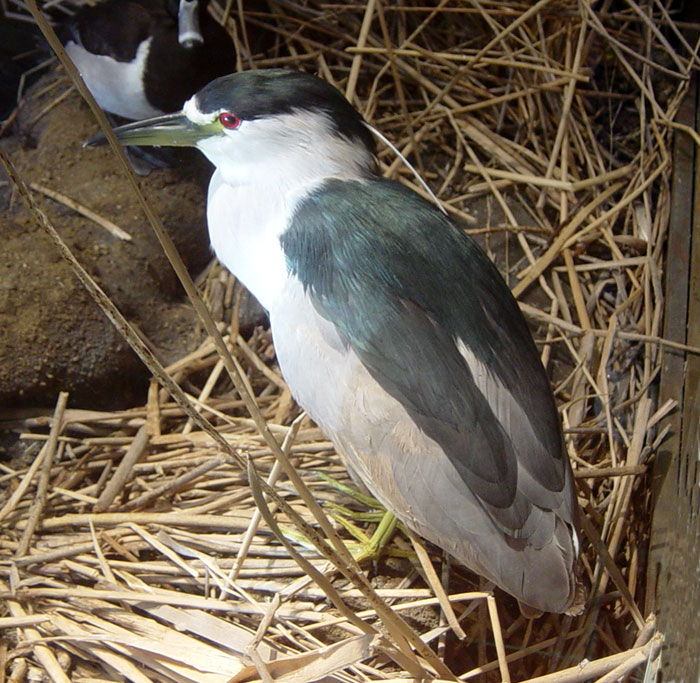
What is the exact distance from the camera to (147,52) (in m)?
1.52

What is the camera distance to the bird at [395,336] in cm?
97

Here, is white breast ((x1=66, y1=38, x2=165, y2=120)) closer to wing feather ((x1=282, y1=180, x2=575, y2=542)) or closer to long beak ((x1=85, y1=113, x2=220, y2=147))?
long beak ((x1=85, y1=113, x2=220, y2=147))

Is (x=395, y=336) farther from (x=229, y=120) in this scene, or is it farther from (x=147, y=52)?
(x=147, y=52)

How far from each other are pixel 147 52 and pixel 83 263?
478mm

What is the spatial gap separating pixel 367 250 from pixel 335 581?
1.86 feet

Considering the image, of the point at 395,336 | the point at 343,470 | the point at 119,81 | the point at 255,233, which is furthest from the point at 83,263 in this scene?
the point at 395,336

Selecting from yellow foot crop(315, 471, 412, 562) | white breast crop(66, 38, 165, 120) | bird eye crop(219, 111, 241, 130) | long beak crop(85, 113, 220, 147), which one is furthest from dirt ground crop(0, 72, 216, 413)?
yellow foot crop(315, 471, 412, 562)

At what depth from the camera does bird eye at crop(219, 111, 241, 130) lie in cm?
118

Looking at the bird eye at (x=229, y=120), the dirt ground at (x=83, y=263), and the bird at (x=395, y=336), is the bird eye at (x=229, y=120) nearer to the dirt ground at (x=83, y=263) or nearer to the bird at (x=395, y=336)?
the bird at (x=395, y=336)

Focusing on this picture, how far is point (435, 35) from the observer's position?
1827 millimetres

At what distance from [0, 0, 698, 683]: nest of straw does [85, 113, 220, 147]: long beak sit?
0.42m

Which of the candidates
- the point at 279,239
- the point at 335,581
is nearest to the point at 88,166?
the point at 279,239

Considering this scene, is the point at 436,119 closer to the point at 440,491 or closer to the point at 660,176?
the point at 660,176

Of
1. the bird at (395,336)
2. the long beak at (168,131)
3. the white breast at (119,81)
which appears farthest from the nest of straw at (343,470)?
the long beak at (168,131)
